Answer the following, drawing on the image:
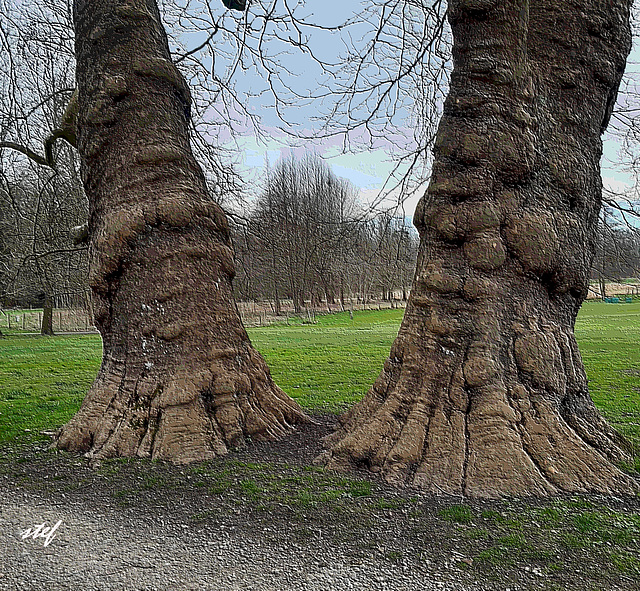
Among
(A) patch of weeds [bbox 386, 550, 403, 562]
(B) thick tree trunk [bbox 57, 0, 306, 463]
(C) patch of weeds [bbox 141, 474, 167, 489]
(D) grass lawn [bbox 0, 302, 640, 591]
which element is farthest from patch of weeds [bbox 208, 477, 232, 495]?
(A) patch of weeds [bbox 386, 550, 403, 562]

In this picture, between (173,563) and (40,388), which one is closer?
(173,563)

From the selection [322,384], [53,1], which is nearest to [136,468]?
[322,384]

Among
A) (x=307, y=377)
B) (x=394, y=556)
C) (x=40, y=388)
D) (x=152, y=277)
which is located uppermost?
(x=152, y=277)

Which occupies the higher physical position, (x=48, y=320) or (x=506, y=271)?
(x=506, y=271)

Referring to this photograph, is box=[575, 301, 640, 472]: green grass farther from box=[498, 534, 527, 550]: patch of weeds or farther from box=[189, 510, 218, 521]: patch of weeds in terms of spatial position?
box=[189, 510, 218, 521]: patch of weeds

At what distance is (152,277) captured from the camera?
4.86 m

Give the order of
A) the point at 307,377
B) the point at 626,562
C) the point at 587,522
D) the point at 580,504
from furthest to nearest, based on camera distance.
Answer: the point at 307,377 < the point at 580,504 < the point at 587,522 < the point at 626,562

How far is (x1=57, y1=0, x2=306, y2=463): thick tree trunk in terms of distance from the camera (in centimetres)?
464

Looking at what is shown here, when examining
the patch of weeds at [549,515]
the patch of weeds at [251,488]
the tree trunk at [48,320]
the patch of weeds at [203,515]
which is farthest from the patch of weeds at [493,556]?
the tree trunk at [48,320]

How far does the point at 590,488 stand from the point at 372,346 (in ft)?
39.6

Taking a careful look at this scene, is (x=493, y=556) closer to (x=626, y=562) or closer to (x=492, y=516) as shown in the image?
(x=492, y=516)

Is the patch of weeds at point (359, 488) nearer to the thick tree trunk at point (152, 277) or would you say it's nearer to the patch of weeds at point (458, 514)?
the patch of weeds at point (458, 514)

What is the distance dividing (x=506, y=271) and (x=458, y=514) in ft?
5.88

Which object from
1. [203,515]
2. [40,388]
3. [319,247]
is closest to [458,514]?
[203,515]
